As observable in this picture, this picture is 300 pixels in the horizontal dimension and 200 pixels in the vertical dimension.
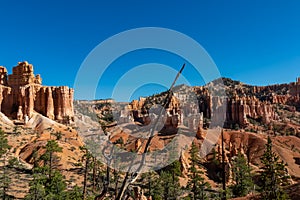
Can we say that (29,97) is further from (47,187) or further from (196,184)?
(196,184)

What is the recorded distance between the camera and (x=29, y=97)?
7312 cm

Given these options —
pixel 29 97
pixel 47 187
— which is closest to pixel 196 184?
pixel 47 187

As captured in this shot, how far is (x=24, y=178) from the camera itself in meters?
35.9

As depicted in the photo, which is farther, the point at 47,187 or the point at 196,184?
the point at 196,184

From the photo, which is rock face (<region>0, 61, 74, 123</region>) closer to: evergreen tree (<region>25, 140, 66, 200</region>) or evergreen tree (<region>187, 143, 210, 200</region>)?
evergreen tree (<region>25, 140, 66, 200</region>)

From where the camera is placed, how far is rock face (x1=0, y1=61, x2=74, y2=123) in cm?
7200

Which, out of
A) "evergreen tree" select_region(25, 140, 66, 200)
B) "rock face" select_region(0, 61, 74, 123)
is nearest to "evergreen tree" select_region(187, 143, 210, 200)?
"evergreen tree" select_region(25, 140, 66, 200)

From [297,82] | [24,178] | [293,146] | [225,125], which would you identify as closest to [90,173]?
[24,178]

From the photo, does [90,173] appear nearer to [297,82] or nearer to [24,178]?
[24,178]

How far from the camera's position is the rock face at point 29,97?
2835 inches

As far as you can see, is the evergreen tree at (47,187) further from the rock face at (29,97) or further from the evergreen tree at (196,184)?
the rock face at (29,97)

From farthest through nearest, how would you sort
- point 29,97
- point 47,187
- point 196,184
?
point 29,97, point 196,184, point 47,187

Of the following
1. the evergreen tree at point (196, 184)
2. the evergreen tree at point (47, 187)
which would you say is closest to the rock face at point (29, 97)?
the evergreen tree at point (47, 187)

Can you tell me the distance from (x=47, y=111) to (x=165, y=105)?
3155 inches
